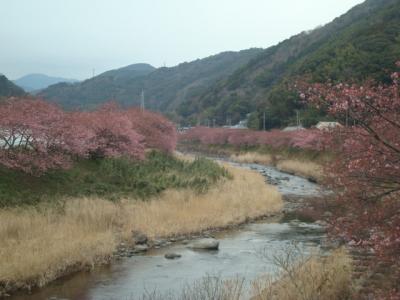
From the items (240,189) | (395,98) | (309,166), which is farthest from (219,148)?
(395,98)

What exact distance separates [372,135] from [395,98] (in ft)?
2.50

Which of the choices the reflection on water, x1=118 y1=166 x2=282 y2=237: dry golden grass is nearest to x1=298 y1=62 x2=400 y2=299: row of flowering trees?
the reflection on water

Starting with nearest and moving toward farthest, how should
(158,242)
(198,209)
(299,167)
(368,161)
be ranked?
(368,161) < (158,242) < (198,209) < (299,167)

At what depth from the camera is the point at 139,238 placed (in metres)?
17.8

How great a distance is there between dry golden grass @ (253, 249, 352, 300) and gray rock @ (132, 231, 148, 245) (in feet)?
22.7

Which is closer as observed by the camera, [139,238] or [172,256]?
[172,256]

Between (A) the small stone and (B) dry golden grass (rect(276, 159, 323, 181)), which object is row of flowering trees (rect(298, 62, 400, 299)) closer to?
(A) the small stone

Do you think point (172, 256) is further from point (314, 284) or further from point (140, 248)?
point (314, 284)

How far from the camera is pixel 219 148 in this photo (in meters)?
84.2

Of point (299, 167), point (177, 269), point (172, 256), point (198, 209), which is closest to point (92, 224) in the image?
point (172, 256)

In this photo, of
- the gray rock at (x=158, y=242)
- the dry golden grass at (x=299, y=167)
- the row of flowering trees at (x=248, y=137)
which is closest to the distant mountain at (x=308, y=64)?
the row of flowering trees at (x=248, y=137)

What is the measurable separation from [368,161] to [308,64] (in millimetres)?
80021

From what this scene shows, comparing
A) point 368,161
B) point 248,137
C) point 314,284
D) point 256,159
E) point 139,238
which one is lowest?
point 256,159

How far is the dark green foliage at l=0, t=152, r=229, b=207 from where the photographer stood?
19.3 metres
